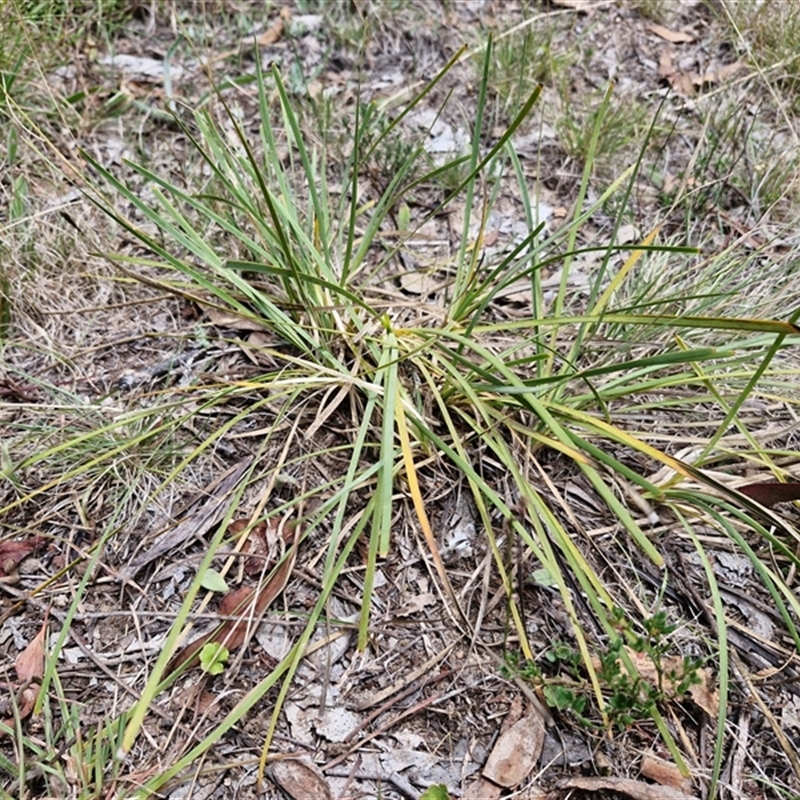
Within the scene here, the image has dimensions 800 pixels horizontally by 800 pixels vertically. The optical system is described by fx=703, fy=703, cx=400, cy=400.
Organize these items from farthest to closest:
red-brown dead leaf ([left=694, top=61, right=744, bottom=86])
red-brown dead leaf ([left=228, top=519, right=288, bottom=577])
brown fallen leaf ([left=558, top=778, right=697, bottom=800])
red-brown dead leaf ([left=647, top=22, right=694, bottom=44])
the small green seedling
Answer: red-brown dead leaf ([left=647, top=22, right=694, bottom=44]) < red-brown dead leaf ([left=694, top=61, right=744, bottom=86]) < red-brown dead leaf ([left=228, top=519, right=288, bottom=577]) < the small green seedling < brown fallen leaf ([left=558, top=778, right=697, bottom=800])

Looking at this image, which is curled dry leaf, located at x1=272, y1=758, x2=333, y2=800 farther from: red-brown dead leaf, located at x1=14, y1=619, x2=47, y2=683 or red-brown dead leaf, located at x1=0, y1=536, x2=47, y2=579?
red-brown dead leaf, located at x1=0, y1=536, x2=47, y2=579

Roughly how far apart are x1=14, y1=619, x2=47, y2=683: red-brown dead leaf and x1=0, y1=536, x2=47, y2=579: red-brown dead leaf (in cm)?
18

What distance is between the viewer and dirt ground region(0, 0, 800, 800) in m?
1.41

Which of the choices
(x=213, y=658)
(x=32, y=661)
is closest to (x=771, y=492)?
(x=213, y=658)

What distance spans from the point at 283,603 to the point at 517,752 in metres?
0.58

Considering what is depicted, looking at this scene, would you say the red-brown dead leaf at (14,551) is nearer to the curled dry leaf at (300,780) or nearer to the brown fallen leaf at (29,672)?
the brown fallen leaf at (29,672)

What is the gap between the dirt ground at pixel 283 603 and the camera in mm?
1411

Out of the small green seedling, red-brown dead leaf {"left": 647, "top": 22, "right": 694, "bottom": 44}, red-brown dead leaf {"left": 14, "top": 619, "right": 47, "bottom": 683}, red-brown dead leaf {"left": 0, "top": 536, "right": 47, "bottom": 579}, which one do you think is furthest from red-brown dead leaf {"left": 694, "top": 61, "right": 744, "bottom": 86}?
red-brown dead leaf {"left": 14, "top": 619, "right": 47, "bottom": 683}

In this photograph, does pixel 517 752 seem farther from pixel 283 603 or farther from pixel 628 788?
pixel 283 603

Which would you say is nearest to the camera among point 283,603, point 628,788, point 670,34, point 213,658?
point 628,788

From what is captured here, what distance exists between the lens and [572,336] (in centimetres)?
190

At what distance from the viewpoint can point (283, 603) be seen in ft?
5.19

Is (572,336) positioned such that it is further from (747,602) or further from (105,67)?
(105,67)

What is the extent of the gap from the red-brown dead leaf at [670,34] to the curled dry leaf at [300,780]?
2937mm
